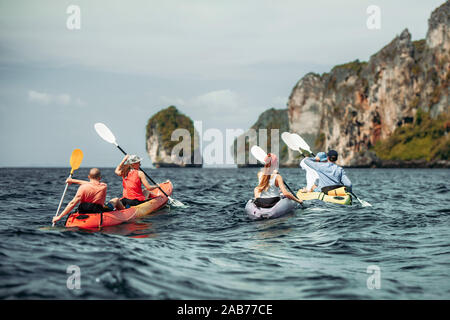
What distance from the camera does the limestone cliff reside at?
12300 centimetres

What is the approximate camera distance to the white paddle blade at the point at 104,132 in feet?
52.6

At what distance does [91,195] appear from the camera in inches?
427

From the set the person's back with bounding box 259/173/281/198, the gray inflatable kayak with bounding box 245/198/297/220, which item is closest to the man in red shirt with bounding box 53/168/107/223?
the gray inflatable kayak with bounding box 245/198/297/220

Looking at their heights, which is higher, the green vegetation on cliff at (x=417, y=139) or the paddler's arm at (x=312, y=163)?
the green vegetation on cliff at (x=417, y=139)

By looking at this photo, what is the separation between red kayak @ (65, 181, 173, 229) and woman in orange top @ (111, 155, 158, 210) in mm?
352

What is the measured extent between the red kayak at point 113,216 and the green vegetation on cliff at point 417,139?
116 metres

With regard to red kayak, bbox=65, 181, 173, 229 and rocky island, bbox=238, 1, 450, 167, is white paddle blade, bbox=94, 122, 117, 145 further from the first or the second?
rocky island, bbox=238, 1, 450, 167

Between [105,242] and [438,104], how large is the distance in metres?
133

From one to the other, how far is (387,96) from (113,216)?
135446 millimetres

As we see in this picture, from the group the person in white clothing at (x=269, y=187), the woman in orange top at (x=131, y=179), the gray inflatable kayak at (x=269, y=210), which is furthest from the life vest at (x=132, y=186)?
the person in white clothing at (x=269, y=187)

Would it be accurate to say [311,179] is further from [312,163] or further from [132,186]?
[132,186]

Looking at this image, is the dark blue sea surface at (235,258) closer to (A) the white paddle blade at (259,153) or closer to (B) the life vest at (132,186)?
(B) the life vest at (132,186)

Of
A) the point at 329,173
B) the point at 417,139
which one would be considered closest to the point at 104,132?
the point at 329,173
